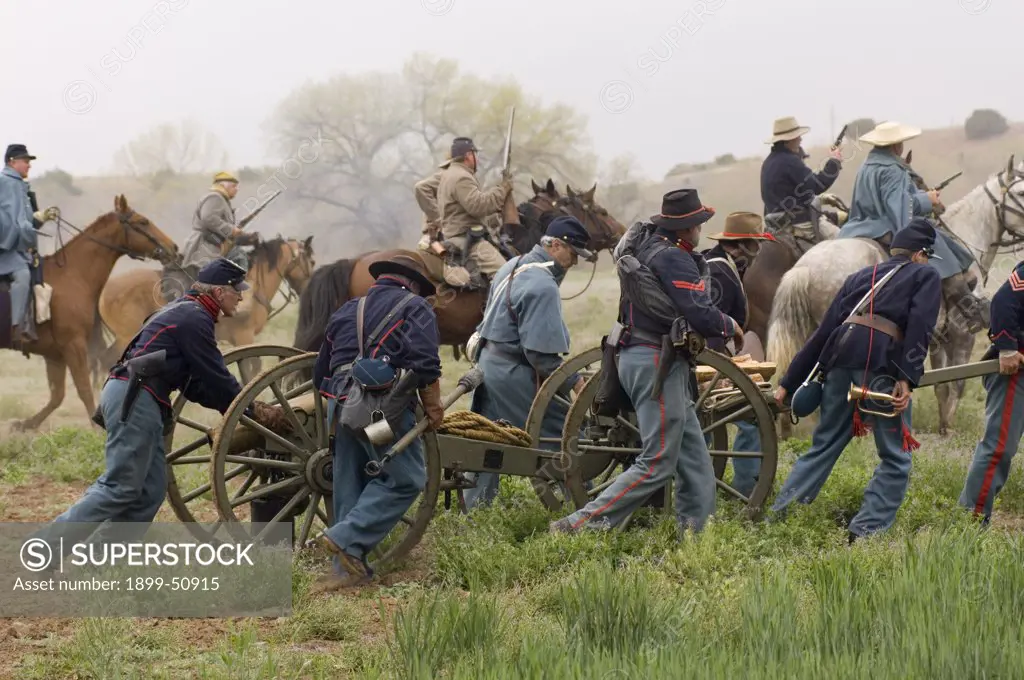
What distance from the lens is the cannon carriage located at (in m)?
6.64

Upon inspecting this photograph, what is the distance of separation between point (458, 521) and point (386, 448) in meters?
0.96

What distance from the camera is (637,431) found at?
23.7ft

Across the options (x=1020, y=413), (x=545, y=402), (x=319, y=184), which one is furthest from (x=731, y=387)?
(x=319, y=184)

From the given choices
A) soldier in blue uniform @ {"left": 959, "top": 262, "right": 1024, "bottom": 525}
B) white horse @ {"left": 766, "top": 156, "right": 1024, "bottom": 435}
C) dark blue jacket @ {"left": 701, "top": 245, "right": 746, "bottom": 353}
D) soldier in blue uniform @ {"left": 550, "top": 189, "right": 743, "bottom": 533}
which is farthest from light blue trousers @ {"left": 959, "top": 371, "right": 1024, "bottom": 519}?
white horse @ {"left": 766, "top": 156, "right": 1024, "bottom": 435}

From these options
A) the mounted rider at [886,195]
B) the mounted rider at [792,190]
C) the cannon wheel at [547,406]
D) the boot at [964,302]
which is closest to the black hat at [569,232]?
the cannon wheel at [547,406]

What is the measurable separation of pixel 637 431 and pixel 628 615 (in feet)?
8.42

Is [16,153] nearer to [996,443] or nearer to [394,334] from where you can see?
[394,334]

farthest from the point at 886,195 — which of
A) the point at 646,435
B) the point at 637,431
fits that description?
the point at 646,435

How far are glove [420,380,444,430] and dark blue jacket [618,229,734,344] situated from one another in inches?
42.6

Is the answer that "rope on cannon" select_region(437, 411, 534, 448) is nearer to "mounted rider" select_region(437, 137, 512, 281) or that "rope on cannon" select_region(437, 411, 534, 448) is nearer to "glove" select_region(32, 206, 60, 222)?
"mounted rider" select_region(437, 137, 512, 281)

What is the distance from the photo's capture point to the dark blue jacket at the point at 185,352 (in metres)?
6.56

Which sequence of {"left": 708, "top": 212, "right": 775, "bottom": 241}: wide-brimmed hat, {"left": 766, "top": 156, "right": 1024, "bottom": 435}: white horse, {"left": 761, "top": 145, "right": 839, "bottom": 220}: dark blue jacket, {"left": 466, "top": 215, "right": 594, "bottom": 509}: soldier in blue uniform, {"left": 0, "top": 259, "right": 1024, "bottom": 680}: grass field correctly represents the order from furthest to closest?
{"left": 761, "top": 145, "right": 839, "bottom": 220}: dark blue jacket → {"left": 766, "top": 156, "right": 1024, "bottom": 435}: white horse → {"left": 708, "top": 212, "right": 775, "bottom": 241}: wide-brimmed hat → {"left": 466, "top": 215, "right": 594, "bottom": 509}: soldier in blue uniform → {"left": 0, "top": 259, "right": 1024, "bottom": 680}: grass field

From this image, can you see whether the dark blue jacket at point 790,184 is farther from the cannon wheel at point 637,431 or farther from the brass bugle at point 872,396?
the brass bugle at point 872,396

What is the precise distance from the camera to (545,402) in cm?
722
